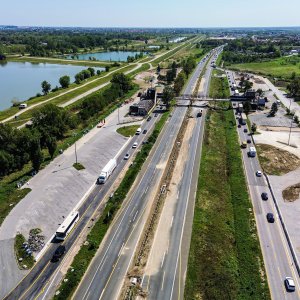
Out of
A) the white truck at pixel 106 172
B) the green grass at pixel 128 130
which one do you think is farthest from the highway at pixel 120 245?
the green grass at pixel 128 130

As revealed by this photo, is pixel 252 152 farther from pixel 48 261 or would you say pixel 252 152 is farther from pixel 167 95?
pixel 48 261

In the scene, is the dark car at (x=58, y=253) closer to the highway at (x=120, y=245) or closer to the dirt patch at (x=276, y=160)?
the highway at (x=120, y=245)

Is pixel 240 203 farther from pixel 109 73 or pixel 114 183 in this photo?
pixel 109 73

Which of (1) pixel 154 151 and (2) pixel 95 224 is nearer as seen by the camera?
(2) pixel 95 224

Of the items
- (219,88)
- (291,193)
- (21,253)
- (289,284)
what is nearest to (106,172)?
(21,253)

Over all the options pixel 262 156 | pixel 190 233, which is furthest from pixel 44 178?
pixel 262 156

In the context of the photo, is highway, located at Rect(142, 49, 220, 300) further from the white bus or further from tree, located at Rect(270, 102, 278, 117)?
tree, located at Rect(270, 102, 278, 117)

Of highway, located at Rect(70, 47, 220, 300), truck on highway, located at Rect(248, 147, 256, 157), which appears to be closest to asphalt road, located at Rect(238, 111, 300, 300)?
truck on highway, located at Rect(248, 147, 256, 157)
